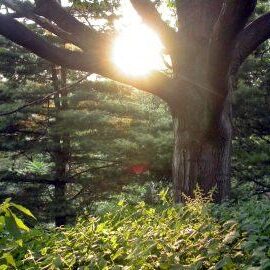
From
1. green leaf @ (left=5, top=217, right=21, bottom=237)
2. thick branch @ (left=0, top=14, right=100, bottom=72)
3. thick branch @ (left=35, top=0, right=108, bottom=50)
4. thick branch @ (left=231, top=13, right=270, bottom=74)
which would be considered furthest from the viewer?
thick branch @ (left=231, top=13, right=270, bottom=74)

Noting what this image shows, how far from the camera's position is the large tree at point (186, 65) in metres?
5.17

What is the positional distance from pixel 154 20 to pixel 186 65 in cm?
75

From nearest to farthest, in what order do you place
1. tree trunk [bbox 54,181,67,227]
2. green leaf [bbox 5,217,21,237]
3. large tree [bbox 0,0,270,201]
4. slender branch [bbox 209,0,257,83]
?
green leaf [bbox 5,217,21,237] < slender branch [bbox 209,0,257,83] < large tree [bbox 0,0,270,201] < tree trunk [bbox 54,181,67,227]

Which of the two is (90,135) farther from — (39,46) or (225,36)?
(225,36)

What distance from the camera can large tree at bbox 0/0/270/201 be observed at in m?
5.17

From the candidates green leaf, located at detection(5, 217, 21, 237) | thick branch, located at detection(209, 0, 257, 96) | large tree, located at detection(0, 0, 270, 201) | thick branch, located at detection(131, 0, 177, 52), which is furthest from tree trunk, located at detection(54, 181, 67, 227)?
green leaf, located at detection(5, 217, 21, 237)

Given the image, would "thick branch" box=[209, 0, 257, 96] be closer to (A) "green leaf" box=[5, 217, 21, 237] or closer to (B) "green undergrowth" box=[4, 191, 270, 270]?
(B) "green undergrowth" box=[4, 191, 270, 270]

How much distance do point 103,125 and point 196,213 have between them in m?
10.3

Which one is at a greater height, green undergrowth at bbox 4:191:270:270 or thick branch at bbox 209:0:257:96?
thick branch at bbox 209:0:257:96

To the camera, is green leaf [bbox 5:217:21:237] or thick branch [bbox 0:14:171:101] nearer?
green leaf [bbox 5:217:21:237]

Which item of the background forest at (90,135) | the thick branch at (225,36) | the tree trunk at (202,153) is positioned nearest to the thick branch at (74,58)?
the tree trunk at (202,153)

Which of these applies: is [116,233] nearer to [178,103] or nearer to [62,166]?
[178,103]

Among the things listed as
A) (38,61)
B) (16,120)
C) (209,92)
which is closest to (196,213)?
(209,92)

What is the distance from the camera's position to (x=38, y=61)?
14.5m
